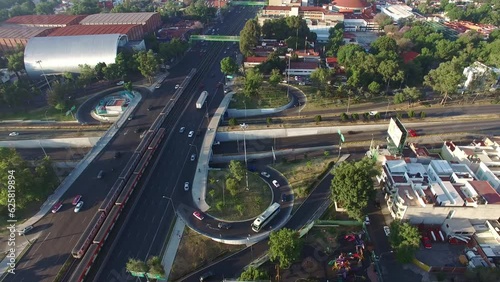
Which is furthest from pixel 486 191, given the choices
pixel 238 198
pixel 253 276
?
pixel 238 198

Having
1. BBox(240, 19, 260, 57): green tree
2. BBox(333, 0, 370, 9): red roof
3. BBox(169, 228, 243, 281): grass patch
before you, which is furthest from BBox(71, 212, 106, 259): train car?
BBox(333, 0, 370, 9): red roof

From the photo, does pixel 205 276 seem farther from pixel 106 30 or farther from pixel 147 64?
pixel 106 30

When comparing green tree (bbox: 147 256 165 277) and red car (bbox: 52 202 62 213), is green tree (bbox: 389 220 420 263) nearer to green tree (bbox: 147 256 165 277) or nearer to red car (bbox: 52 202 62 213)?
green tree (bbox: 147 256 165 277)

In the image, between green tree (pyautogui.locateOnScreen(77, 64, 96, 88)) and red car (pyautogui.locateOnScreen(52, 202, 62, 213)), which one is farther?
green tree (pyautogui.locateOnScreen(77, 64, 96, 88))

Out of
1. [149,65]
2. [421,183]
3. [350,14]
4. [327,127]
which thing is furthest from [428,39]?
[149,65]

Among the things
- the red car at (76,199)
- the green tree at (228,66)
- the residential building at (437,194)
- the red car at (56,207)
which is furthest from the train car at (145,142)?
the residential building at (437,194)

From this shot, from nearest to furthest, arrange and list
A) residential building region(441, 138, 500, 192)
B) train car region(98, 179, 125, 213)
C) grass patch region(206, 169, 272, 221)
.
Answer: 1. train car region(98, 179, 125, 213)
2. grass patch region(206, 169, 272, 221)
3. residential building region(441, 138, 500, 192)

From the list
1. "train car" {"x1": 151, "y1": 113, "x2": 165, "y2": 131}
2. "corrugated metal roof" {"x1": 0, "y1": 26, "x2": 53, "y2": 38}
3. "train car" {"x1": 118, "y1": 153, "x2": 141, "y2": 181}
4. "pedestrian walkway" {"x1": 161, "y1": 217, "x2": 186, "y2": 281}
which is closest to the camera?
"pedestrian walkway" {"x1": 161, "y1": 217, "x2": 186, "y2": 281}
